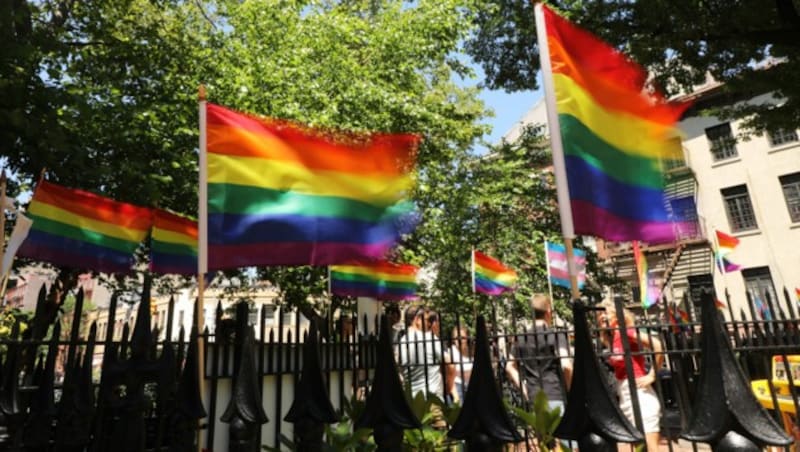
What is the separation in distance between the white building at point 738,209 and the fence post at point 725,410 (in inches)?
840

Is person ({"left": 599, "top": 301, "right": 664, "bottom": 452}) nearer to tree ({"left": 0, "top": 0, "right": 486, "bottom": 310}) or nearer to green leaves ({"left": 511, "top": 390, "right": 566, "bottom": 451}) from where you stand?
green leaves ({"left": 511, "top": 390, "right": 566, "bottom": 451})

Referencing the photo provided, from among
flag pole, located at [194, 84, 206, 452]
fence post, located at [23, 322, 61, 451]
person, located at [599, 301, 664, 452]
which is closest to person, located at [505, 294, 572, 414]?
person, located at [599, 301, 664, 452]

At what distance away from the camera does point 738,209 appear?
2361 cm

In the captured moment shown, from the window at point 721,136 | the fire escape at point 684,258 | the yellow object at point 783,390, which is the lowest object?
the yellow object at point 783,390

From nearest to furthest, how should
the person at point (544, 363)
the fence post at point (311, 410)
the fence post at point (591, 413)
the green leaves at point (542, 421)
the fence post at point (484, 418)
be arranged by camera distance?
1. the fence post at point (591, 413)
2. the fence post at point (484, 418)
3. the fence post at point (311, 410)
4. the green leaves at point (542, 421)
5. the person at point (544, 363)

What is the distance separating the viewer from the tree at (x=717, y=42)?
25.0 ft

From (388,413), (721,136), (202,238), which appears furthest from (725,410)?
(721,136)

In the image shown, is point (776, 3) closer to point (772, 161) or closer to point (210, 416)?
point (210, 416)

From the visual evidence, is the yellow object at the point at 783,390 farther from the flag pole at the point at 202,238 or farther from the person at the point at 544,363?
the flag pole at the point at 202,238

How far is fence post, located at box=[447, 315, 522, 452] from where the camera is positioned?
1633mm

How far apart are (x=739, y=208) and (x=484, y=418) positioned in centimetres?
2698

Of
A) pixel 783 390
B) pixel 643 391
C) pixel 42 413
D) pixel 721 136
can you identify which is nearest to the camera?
pixel 42 413

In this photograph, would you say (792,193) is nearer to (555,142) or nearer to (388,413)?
(555,142)

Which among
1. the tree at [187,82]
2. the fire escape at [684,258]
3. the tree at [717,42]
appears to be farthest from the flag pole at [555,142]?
the fire escape at [684,258]
